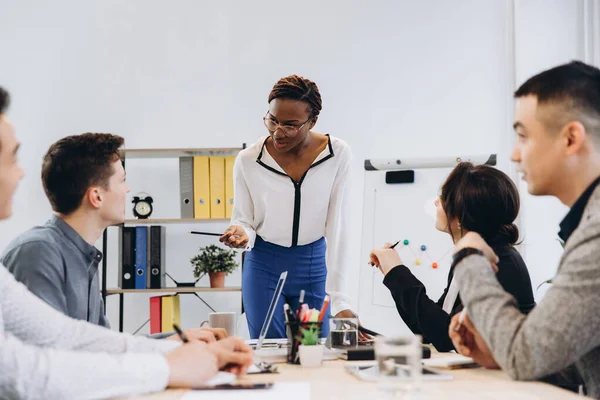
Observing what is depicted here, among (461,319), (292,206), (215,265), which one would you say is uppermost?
(292,206)

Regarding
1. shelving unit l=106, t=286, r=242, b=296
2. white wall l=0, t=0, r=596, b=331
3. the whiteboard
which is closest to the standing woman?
the whiteboard

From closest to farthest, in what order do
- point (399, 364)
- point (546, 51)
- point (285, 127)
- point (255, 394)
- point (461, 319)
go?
point (399, 364)
point (255, 394)
point (461, 319)
point (285, 127)
point (546, 51)

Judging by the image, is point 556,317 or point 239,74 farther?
point 239,74

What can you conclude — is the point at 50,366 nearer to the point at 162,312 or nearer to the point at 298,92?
the point at 298,92

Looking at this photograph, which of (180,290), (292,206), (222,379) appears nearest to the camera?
(222,379)

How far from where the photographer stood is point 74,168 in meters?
1.89

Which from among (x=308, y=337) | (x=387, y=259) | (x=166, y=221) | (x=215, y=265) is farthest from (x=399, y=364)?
(x=166, y=221)

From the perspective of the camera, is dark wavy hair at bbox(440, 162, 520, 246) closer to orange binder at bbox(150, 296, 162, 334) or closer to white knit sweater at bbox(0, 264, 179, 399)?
white knit sweater at bbox(0, 264, 179, 399)

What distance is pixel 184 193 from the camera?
389cm

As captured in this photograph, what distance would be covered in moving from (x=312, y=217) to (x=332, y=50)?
1982mm

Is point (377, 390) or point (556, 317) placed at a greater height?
point (556, 317)

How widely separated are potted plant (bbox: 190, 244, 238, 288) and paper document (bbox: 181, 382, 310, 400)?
9.02 ft

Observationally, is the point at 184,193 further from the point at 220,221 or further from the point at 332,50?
the point at 332,50

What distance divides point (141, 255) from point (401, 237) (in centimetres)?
155
